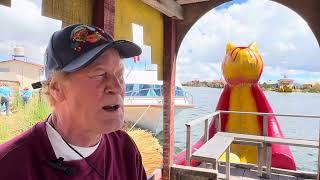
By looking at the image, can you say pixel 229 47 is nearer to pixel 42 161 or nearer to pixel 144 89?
pixel 42 161

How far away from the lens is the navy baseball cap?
3.15 feet

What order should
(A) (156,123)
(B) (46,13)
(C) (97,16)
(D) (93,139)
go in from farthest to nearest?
(A) (156,123)
(C) (97,16)
(B) (46,13)
(D) (93,139)

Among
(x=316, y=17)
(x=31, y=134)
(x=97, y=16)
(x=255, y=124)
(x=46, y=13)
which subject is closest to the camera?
(x=31, y=134)

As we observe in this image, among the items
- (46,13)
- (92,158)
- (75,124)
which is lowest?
(92,158)

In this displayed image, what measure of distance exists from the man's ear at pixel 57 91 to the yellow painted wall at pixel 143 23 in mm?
2385

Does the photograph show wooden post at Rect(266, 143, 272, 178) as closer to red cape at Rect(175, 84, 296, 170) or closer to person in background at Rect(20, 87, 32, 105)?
red cape at Rect(175, 84, 296, 170)

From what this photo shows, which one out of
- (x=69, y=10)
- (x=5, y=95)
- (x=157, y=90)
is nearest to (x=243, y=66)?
(x=69, y=10)

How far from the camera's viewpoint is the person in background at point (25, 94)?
6.20m

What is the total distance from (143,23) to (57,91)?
328 cm

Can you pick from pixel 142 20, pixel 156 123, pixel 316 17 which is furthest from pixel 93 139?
pixel 156 123

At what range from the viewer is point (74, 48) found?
3.18 feet

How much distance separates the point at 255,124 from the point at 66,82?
5.02 metres

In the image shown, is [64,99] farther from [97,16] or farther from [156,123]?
[156,123]

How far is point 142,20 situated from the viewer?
13.4 feet
